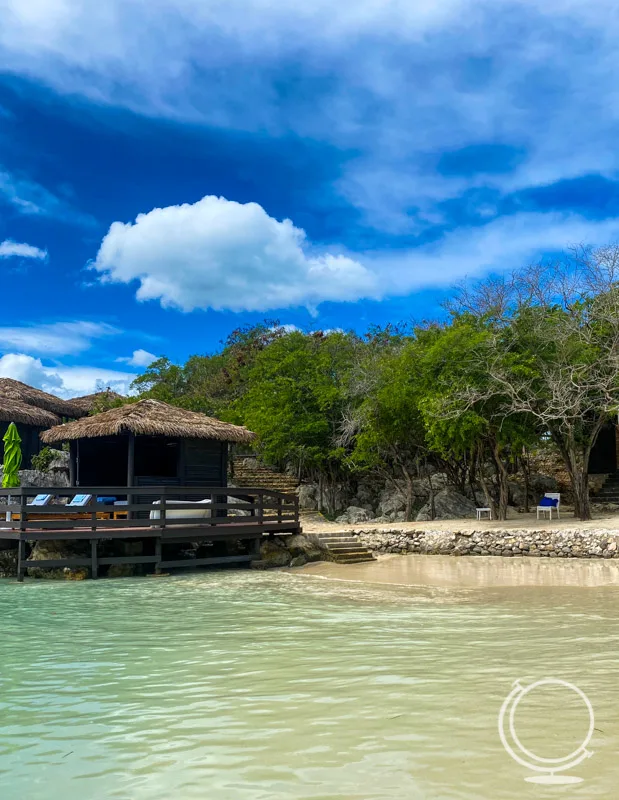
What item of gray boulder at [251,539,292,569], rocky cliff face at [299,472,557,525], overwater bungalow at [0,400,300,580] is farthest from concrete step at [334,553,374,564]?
rocky cliff face at [299,472,557,525]

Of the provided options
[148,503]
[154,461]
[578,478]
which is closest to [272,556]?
[148,503]

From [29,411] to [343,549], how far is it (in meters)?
13.6

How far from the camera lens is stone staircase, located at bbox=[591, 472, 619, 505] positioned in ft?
82.8

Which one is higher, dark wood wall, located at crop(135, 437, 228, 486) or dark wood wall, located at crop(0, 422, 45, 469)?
dark wood wall, located at crop(0, 422, 45, 469)

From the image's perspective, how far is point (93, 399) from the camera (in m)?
30.5

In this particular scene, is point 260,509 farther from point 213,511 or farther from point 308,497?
point 308,497

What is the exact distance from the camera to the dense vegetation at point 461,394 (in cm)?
1955

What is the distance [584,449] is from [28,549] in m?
15.1

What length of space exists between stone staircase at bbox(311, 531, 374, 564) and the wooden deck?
1.55 m

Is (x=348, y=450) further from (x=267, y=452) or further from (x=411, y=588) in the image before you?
(x=411, y=588)

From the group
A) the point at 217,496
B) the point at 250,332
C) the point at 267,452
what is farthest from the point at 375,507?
the point at 250,332

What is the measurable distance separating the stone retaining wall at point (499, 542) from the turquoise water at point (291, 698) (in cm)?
717

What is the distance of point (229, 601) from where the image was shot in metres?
10.9

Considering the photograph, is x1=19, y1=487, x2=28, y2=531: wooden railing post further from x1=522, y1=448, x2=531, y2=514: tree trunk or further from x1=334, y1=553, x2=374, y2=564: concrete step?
x1=522, y1=448, x2=531, y2=514: tree trunk
